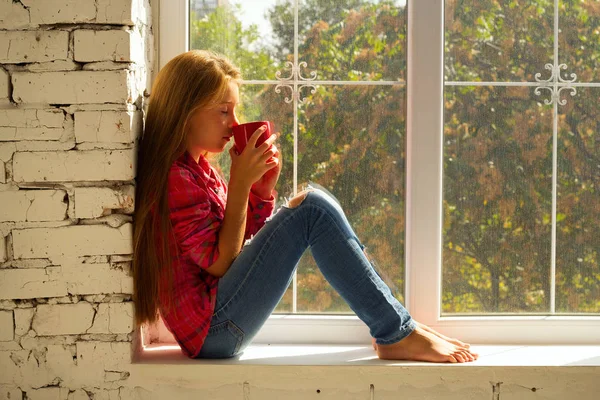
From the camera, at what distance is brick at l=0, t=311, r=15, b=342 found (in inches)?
87.7

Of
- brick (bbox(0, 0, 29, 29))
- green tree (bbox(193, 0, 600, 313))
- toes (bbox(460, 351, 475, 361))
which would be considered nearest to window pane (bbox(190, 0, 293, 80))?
green tree (bbox(193, 0, 600, 313))

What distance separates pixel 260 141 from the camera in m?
Answer: 2.28

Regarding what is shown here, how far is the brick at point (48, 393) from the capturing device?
2248mm

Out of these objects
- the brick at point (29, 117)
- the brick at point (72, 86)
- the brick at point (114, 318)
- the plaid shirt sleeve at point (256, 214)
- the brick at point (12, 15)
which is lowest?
the brick at point (114, 318)

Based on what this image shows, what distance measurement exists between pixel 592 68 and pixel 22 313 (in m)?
1.79

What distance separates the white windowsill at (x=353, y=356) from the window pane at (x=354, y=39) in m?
0.82

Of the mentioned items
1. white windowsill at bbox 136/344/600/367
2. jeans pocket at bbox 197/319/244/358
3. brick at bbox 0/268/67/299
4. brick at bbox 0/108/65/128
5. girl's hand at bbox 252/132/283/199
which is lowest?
white windowsill at bbox 136/344/600/367

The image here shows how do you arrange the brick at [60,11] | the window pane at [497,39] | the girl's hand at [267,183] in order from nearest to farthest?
the brick at [60,11] → the girl's hand at [267,183] → the window pane at [497,39]

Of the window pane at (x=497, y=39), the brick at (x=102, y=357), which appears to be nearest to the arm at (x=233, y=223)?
the brick at (x=102, y=357)

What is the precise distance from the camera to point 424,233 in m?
2.56

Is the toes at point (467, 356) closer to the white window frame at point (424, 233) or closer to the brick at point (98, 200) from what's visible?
the white window frame at point (424, 233)

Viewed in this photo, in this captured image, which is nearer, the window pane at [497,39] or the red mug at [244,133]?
the red mug at [244,133]

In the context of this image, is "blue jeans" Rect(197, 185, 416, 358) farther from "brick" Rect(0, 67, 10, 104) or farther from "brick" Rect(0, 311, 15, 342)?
"brick" Rect(0, 67, 10, 104)

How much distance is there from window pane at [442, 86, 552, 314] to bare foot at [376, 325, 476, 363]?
290 mm
